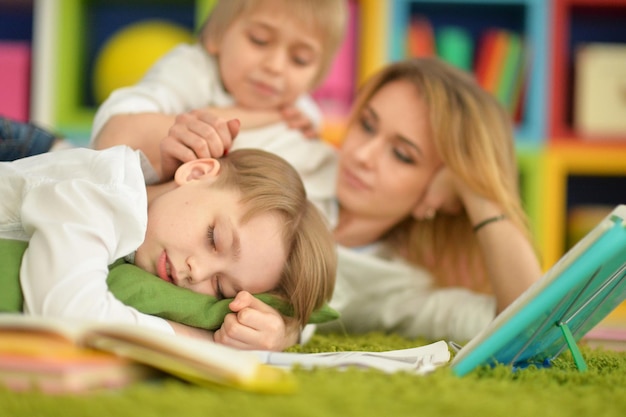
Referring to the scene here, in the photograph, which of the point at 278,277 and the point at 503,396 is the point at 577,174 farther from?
the point at 503,396

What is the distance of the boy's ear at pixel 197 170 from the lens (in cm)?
108

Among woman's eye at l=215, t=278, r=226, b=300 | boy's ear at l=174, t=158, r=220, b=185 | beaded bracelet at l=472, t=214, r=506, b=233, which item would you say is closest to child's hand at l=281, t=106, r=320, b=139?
beaded bracelet at l=472, t=214, r=506, b=233

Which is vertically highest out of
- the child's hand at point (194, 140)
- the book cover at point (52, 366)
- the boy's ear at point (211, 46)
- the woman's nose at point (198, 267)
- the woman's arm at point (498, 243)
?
the boy's ear at point (211, 46)

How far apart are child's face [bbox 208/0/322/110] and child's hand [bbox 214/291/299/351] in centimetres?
67

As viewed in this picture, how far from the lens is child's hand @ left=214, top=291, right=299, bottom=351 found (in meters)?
0.99

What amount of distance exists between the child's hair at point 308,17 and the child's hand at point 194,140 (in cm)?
47

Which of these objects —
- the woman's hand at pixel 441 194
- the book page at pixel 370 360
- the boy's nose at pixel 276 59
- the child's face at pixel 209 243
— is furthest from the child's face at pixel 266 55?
the book page at pixel 370 360

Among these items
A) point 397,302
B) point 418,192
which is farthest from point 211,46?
point 397,302

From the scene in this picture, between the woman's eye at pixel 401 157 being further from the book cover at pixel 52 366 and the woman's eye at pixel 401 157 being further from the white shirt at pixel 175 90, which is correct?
the book cover at pixel 52 366

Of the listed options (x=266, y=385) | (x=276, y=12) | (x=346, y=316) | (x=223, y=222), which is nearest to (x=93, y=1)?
(x=276, y=12)

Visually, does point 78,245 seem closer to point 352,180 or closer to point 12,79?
point 352,180

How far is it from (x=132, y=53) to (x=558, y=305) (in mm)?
2166

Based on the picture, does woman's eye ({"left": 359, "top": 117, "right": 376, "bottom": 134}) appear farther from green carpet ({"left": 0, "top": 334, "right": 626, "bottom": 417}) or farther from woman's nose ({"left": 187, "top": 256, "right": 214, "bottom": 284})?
green carpet ({"left": 0, "top": 334, "right": 626, "bottom": 417})

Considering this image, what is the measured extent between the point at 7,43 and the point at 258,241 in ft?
7.95
